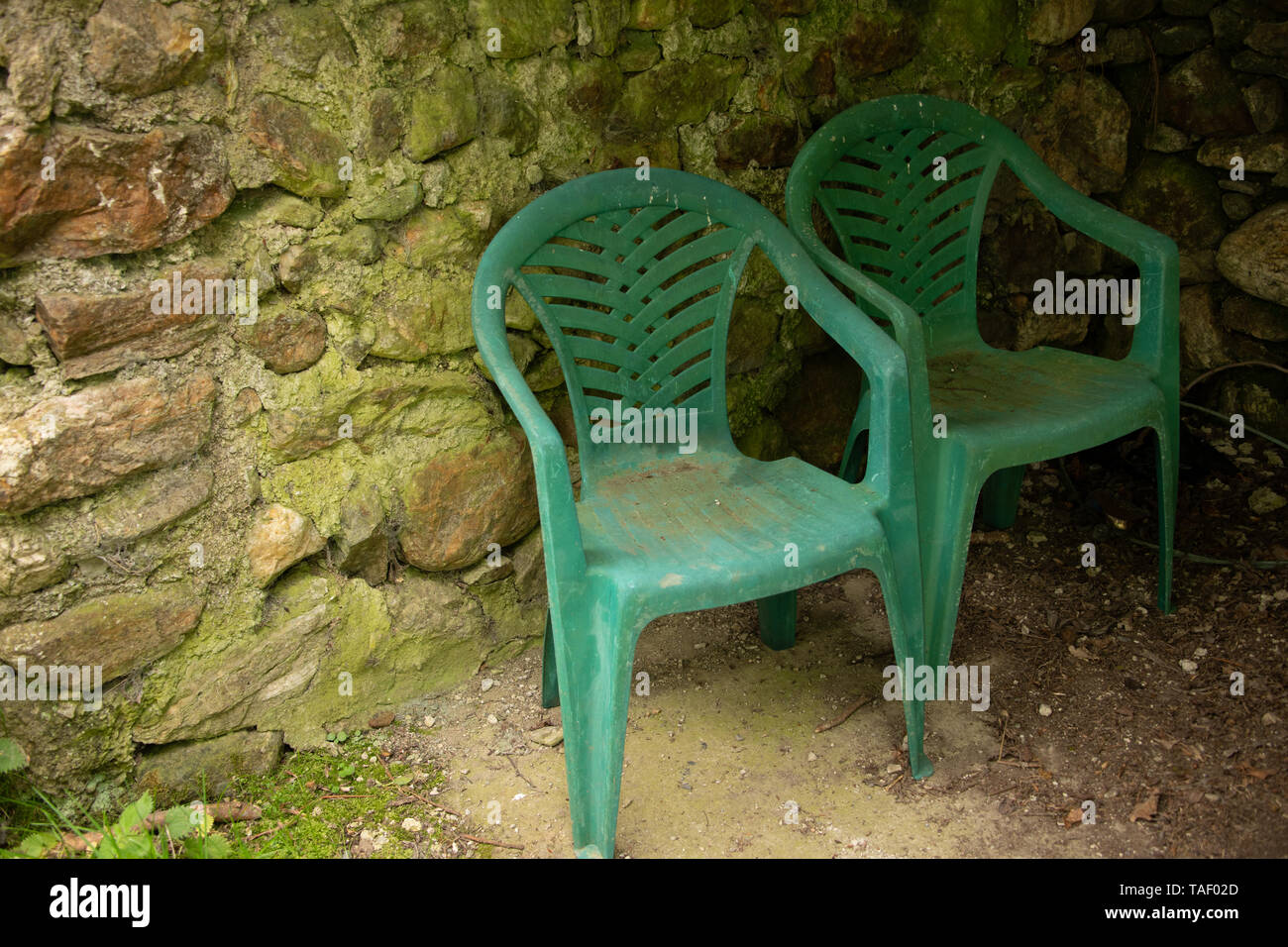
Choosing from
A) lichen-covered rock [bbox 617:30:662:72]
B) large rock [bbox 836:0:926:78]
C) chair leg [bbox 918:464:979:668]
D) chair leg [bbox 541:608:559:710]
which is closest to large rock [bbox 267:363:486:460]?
chair leg [bbox 541:608:559:710]

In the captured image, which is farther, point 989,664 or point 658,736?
point 989,664

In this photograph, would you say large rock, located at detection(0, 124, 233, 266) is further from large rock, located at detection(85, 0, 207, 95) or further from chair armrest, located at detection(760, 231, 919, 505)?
chair armrest, located at detection(760, 231, 919, 505)

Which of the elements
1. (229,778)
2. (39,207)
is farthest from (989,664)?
(39,207)

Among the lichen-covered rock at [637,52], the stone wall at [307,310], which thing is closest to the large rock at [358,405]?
the stone wall at [307,310]

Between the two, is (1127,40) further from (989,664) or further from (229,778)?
(229,778)

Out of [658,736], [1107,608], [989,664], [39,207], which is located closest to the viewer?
[39,207]

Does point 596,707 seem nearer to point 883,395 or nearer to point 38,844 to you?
point 883,395

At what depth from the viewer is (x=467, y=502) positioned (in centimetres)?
228

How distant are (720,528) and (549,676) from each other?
0.60 metres

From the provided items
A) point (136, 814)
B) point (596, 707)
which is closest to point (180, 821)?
point (136, 814)

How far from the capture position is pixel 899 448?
1922 mm

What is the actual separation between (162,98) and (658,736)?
1554 mm

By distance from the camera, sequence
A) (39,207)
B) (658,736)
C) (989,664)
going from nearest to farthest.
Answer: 1. (39,207)
2. (658,736)
3. (989,664)

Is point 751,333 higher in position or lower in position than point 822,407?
higher
